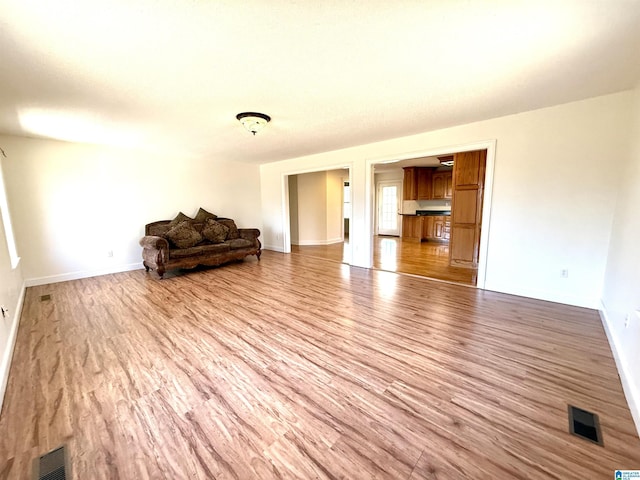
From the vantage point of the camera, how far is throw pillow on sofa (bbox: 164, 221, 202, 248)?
475cm

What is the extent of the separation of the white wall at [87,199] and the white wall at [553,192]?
5094mm

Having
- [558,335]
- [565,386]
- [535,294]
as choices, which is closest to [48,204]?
[565,386]

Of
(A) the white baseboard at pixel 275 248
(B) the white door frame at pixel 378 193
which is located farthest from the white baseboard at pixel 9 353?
A: (B) the white door frame at pixel 378 193

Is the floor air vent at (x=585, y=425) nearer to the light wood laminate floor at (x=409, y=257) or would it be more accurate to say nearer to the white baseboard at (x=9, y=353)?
the light wood laminate floor at (x=409, y=257)

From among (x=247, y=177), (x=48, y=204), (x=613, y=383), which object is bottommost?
(x=613, y=383)

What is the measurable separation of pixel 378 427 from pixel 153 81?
310 centimetres

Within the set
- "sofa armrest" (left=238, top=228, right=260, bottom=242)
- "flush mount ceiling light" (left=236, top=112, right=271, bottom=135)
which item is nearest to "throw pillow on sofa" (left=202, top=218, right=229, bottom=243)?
"sofa armrest" (left=238, top=228, right=260, bottom=242)

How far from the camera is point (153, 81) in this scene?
7.45 ft

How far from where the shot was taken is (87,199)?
4.58m

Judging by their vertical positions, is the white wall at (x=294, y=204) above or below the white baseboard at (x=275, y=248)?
above

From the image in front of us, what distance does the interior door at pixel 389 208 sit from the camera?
957cm

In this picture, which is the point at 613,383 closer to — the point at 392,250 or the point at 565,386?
the point at 565,386

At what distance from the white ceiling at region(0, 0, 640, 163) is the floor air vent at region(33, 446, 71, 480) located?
7.64 ft

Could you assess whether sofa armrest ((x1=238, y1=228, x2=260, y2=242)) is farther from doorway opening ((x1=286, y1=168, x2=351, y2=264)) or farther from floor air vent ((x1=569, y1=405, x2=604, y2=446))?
floor air vent ((x1=569, y1=405, x2=604, y2=446))
